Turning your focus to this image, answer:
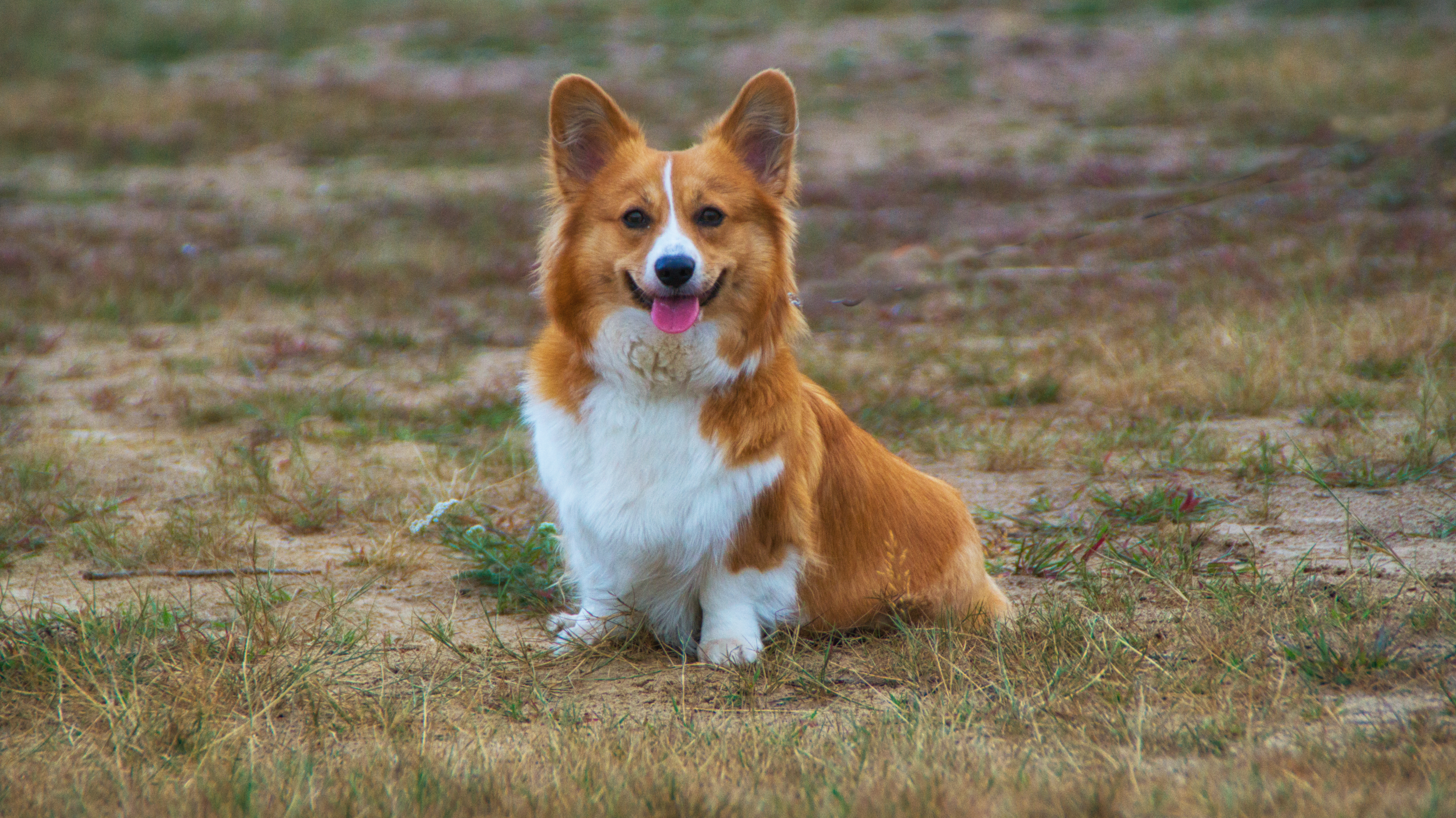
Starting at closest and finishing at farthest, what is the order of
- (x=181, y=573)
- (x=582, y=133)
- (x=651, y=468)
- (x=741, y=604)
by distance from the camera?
(x=651, y=468) < (x=741, y=604) < (x=582, y=133) < (x=181, y=573)

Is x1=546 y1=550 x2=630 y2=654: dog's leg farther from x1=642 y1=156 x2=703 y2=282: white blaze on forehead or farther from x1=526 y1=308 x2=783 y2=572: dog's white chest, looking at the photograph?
x1=642 y1=156 x2=703 y2=282: white blaze on forehead

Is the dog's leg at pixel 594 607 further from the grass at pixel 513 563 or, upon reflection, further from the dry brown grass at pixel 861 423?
the grass at pixel 513 563

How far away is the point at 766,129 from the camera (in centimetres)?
399

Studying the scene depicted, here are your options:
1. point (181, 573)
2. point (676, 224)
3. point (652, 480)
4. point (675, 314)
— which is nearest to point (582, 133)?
point (676, 224)

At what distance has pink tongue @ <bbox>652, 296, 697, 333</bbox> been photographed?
3619 millimetres

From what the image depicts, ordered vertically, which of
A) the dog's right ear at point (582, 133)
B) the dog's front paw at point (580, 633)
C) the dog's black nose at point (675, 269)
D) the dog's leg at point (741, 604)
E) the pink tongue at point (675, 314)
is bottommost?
the dog's front paw at point (580, 633)

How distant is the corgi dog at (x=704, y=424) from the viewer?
145 inches

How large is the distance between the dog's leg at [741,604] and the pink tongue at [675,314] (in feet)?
2.50

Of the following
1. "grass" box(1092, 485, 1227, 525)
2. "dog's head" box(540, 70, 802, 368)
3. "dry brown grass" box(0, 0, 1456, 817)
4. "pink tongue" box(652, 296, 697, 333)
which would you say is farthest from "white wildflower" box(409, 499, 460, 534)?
"grass" box(1092, 485, 1227, 525)

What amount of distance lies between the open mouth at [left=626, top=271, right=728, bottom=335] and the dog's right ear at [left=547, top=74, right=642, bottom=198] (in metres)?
0.50

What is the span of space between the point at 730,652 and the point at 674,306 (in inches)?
42.5

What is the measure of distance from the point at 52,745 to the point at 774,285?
2399 mm

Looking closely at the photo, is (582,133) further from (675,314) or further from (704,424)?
(704,424)

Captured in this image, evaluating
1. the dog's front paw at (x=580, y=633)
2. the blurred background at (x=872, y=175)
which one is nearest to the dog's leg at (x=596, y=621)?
the dog's front paw at (x=580, y=633)
